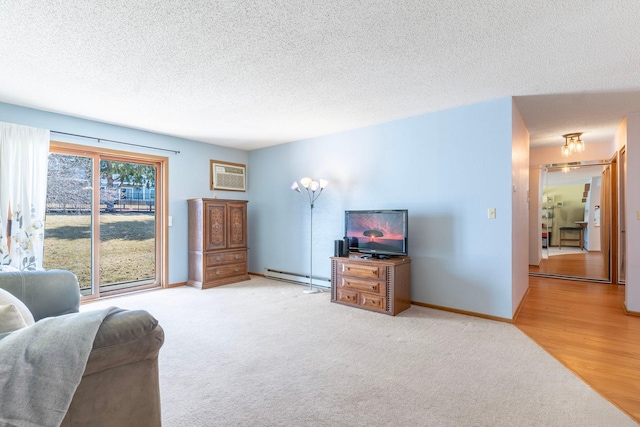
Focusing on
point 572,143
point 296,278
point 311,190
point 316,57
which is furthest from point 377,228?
point 572,143

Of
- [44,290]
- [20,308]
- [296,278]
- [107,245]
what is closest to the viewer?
[20,308]

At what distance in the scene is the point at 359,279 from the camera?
12.9 feet

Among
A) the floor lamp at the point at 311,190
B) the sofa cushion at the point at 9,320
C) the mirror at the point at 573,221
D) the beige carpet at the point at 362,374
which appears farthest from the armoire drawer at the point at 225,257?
the mirror at the point at 573,221

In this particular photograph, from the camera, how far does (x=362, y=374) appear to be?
231cm

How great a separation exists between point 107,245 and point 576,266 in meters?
8.04

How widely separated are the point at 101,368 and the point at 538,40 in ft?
10.3

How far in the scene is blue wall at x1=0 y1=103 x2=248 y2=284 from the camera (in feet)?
13.6

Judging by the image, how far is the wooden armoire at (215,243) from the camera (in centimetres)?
505

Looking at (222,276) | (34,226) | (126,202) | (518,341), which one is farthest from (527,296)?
(34,226)

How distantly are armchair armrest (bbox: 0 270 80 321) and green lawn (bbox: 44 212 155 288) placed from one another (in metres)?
2.28

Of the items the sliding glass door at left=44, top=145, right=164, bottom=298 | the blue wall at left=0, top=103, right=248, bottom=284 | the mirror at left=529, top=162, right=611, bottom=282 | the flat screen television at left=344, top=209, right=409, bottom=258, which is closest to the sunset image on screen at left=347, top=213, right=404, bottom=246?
the flat screen television at left=344, top=209, right=409, bottom=258

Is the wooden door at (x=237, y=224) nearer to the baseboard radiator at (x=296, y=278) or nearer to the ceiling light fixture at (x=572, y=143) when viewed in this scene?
the baseboard radiator at (x=296, y=278)

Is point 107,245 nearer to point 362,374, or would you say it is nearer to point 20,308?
point 20,308

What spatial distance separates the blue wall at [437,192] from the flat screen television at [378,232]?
0.33 metres
